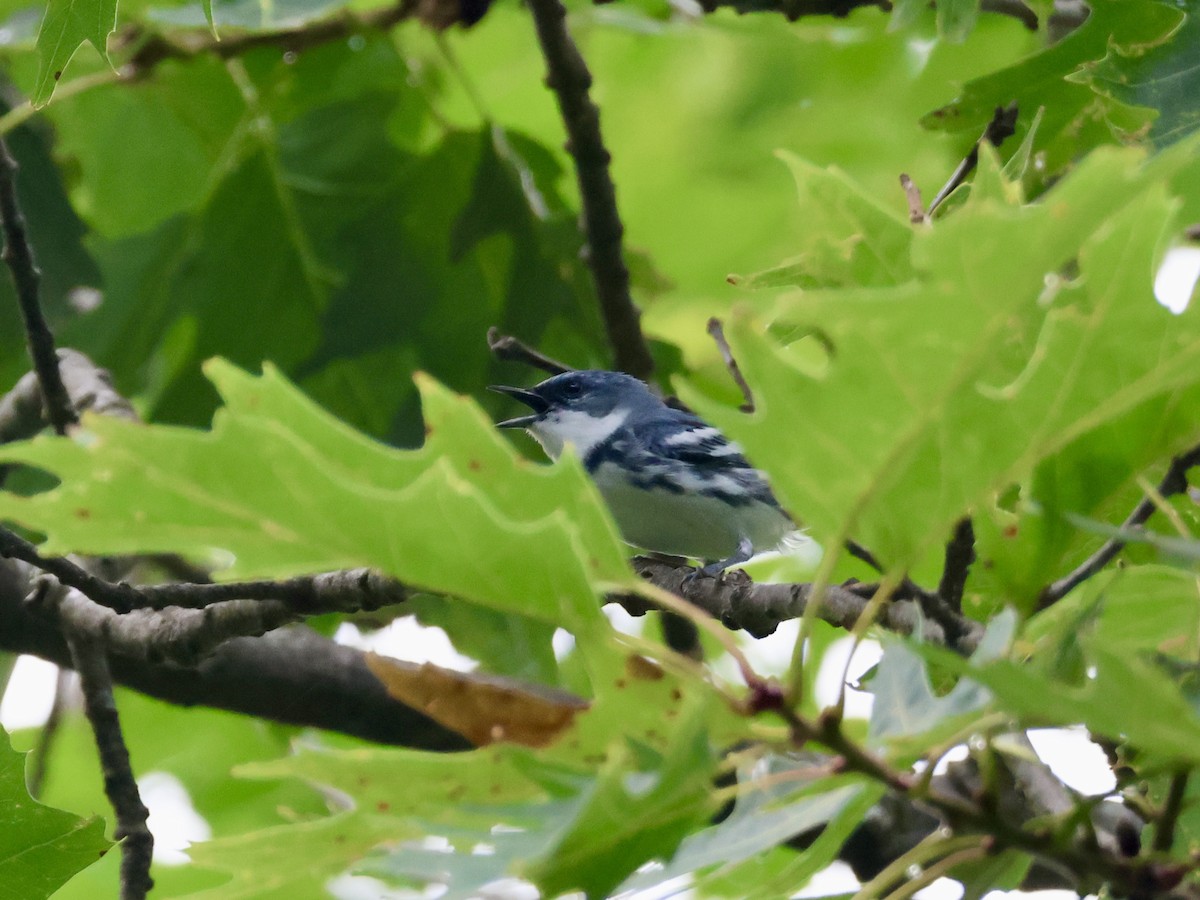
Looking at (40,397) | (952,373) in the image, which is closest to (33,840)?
(952,373)

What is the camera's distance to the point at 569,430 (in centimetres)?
365

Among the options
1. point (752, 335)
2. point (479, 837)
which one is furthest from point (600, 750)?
point (752, 335)

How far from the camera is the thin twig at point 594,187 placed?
301cm

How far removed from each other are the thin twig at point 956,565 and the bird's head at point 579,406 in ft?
6.50

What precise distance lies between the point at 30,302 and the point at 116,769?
0.86 m

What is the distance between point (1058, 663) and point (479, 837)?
520mm

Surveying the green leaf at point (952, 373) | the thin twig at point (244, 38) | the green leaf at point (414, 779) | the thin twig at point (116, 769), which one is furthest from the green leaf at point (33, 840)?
the thin twig at point (244, 38)

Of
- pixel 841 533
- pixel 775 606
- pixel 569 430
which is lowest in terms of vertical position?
pixel 841 533

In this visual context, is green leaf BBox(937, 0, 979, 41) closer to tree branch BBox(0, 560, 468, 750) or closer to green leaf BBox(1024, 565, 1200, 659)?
green leaf BBox(1024, 565, 1200, 659)

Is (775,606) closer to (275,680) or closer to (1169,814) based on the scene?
(1169,814)

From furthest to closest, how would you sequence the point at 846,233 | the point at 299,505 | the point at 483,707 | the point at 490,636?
the point at 490,636
the point at 846,233
the point at 483,707
the point at 299,505

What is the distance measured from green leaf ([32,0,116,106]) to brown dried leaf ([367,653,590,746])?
3.91ft

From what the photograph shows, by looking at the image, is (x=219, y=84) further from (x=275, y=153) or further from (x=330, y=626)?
(x=330, y=626)

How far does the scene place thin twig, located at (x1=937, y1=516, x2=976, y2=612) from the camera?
1568 millimetres
